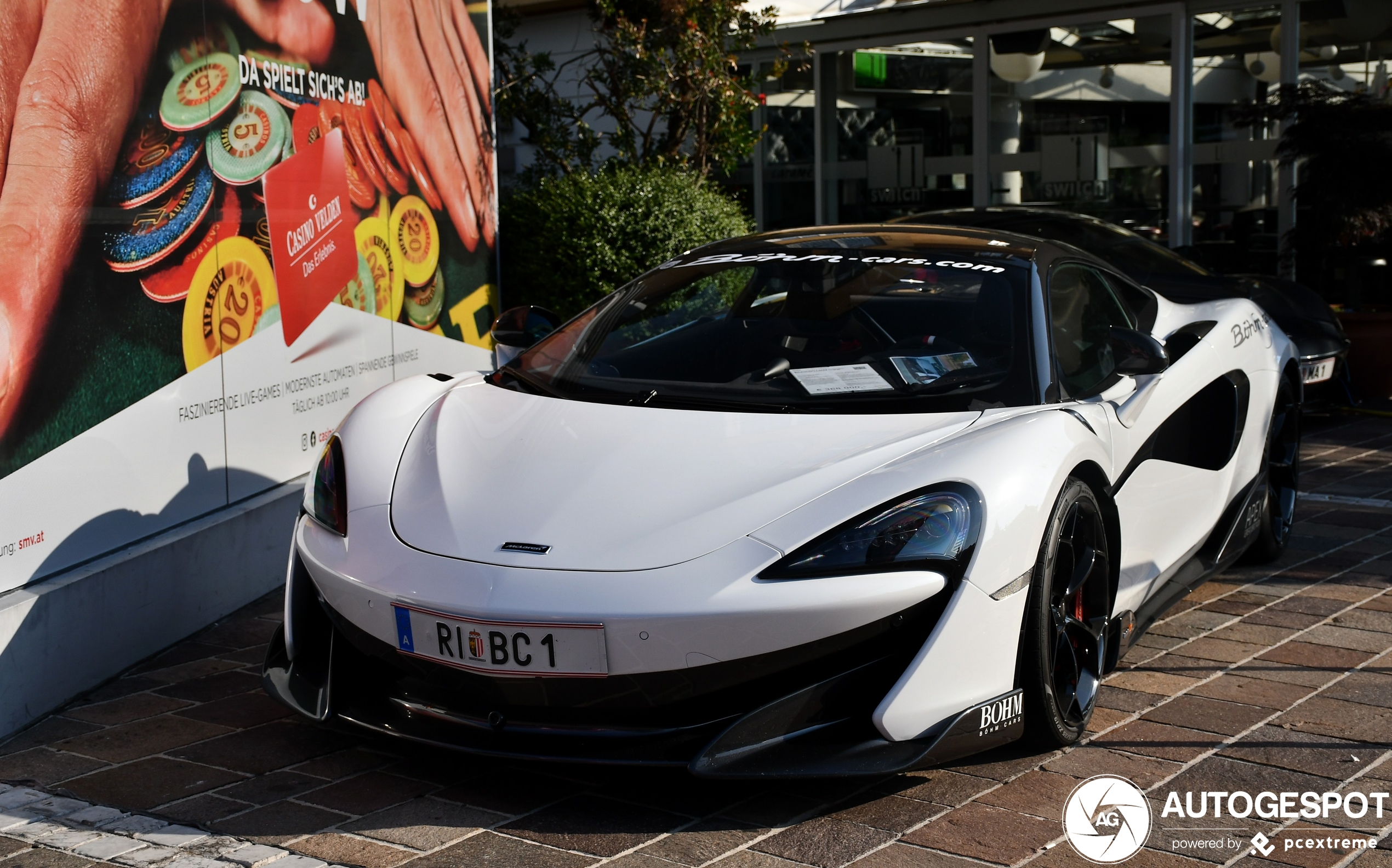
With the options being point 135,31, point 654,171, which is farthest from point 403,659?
point 654,171

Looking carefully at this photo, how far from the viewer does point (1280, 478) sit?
17.5 feet

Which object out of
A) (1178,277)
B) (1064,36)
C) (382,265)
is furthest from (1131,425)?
(1064,36)

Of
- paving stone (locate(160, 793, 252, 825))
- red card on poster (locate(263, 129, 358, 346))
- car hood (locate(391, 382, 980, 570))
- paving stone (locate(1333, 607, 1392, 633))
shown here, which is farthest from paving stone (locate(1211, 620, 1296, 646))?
red card on poster (locate(263, 129, 358, 346))

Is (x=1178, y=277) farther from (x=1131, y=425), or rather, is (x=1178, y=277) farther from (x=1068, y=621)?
(x=1068, y=621)

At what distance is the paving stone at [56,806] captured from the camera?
3152 millimetres

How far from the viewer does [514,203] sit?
815cm

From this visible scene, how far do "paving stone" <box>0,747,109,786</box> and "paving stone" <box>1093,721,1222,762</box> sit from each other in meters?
2.57

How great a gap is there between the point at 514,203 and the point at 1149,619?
16.9 ft

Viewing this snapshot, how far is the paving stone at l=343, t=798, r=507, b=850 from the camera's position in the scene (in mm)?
2939

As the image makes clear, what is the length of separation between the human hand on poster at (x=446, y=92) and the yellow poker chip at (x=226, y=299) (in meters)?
1.47

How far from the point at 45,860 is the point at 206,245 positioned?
8.89ft

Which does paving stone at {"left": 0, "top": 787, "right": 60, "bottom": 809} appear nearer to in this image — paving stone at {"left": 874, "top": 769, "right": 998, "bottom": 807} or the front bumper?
the front bumper

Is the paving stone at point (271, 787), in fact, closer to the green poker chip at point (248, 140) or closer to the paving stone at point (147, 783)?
the paving stone at point (147, 783)

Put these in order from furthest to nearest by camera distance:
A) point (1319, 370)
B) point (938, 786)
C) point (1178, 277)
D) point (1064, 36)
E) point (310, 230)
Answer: point (1064, 36) → point (1178, 277) → point (1319, 370) → point (310, 230) → point (938, 786)
